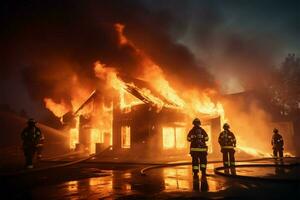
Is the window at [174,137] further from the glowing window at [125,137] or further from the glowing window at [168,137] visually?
the glowing window at [125,137]

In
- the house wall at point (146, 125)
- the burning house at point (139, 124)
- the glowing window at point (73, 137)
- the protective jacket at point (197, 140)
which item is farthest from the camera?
the glowing window at point (73, 137)

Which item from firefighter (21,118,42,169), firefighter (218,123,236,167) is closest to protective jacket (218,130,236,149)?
firefighter (218,123,236,167)

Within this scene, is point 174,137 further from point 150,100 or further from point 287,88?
point 287,88

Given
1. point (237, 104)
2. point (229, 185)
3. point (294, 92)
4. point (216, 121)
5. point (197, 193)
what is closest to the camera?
point (197, 193)

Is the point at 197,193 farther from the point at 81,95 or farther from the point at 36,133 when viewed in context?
the point at 81,95

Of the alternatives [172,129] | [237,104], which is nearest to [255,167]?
[172,129]

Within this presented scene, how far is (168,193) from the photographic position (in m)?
6.93

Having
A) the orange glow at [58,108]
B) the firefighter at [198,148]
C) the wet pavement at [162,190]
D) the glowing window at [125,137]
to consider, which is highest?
the orange glow at [58,108]

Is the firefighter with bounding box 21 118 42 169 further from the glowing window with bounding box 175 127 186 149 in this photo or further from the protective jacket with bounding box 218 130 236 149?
the glowing window with bounding box 175 127 186 149

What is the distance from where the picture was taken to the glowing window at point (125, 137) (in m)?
23.1

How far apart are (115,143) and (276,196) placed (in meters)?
17.8

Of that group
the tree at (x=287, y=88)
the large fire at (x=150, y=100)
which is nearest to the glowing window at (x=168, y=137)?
the large fire at (x=150, y=100)

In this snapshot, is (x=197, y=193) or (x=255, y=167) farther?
(x=255, y=167)

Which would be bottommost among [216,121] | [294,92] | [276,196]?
[276,196]
